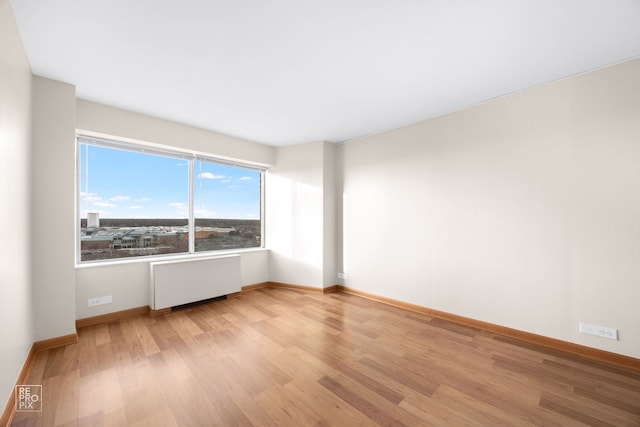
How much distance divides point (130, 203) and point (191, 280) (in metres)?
1.36

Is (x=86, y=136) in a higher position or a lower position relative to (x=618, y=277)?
higher

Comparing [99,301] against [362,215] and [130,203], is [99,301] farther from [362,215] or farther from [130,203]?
[362,215]

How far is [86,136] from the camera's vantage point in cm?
307

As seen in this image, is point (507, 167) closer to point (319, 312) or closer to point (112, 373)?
point (319, 312)

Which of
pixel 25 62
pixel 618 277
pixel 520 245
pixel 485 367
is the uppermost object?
pixel 25 62

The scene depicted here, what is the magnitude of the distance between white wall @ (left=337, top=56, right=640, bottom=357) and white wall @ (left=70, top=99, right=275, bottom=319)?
2934 mm

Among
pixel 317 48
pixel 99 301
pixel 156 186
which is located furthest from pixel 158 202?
pixel 317 48

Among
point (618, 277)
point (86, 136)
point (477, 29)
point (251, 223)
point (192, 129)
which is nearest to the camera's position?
point (477, 29)

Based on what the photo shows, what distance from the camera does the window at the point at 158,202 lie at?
10.4 feet

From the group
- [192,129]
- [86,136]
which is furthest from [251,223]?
[86,136]

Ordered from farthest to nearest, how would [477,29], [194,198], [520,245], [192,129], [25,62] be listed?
[194,198] → [192,129] → [520,245] → [25,62] → [477,29]

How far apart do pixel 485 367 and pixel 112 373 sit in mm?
3203

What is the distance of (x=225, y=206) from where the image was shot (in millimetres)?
4418

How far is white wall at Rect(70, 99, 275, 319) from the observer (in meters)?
2.93
